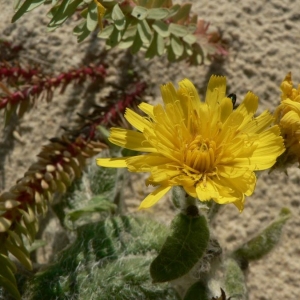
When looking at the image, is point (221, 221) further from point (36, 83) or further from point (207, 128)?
point (36, 83)

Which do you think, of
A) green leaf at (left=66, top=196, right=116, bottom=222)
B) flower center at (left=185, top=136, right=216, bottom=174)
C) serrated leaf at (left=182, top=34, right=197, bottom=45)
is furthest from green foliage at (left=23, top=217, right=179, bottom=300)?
serrated leaf at (left=182, top=34, right=197, bottom=45)

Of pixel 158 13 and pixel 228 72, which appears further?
pixel 228 72

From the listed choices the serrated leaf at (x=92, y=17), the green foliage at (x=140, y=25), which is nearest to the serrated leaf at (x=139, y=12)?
the green foliage at (x=140, y=25)

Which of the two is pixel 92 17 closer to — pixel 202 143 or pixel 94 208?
pixel 202 143

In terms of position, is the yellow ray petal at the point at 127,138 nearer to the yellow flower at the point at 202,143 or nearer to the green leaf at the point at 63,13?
the yellow flower at the point at 202,143

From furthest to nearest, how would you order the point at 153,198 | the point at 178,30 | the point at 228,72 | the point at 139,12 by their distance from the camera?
the point at 228,72 < the point at 178,30 < the point at 139,12 < the point at 153,198

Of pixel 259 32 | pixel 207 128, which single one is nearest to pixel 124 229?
pixel 207 128

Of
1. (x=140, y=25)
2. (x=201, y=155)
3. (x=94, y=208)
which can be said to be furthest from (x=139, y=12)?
(x=94, y=208)

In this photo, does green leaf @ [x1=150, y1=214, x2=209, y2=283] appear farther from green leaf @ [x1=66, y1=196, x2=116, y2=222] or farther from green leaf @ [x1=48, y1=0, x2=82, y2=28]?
green leaf @ [x1=48, y1=0, x2=82, y2=28]
